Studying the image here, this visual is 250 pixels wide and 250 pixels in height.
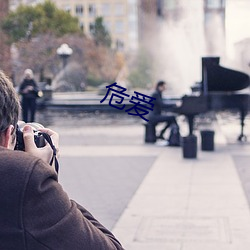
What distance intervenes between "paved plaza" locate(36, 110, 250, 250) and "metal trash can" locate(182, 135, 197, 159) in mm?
128

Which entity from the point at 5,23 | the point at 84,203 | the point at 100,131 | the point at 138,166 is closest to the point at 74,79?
the point at 5,23

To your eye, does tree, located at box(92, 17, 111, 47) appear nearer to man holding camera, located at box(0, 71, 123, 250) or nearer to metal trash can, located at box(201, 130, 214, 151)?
metal trash can, located at box(201, 130, 214, 151)

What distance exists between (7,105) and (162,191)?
699cm

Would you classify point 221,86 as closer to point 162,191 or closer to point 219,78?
point 219,78

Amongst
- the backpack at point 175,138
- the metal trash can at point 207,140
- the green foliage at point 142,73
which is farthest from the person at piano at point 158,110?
the green foliage at point 142,73

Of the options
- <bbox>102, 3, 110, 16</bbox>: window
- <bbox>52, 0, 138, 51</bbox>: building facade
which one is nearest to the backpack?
<bbox>52, 0, 138, 51</bbox>: building facade

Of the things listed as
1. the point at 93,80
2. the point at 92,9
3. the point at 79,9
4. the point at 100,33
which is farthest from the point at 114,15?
the point at 93,80

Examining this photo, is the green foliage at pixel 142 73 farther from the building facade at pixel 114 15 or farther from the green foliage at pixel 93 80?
the building facade at pixel 114 15

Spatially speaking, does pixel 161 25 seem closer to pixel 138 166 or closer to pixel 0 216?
pixel 138 166

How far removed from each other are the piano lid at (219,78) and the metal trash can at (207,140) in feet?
3.69

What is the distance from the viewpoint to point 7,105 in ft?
6.14

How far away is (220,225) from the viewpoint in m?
6.71

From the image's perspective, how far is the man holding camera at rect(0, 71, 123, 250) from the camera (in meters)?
1.72

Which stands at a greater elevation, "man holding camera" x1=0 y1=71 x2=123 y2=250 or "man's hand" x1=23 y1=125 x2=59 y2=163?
"man's hand" x1=23 y1=125 x2=59 y2=163
